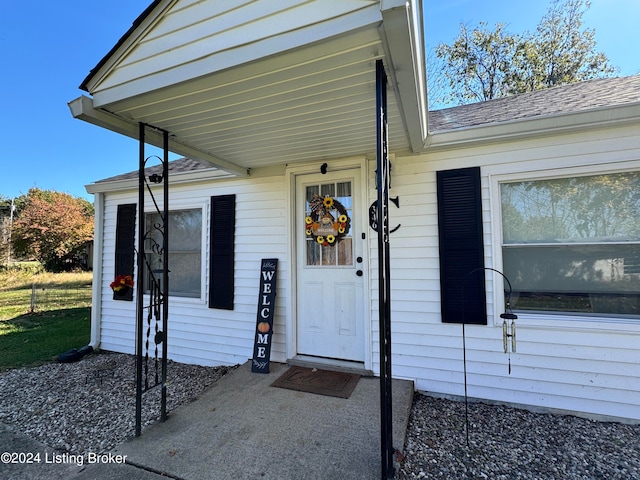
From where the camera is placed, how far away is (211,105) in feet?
6.60

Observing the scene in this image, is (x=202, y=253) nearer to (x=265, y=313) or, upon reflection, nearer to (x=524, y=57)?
(x=265, y=313)

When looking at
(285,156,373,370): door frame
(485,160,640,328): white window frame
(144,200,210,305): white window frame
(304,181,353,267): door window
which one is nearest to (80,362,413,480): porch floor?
(285,156,373,370): door frame

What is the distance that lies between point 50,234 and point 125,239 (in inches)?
602

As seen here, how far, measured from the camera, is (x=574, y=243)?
99.1 inches

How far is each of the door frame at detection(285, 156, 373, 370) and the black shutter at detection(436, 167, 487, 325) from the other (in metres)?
0.72

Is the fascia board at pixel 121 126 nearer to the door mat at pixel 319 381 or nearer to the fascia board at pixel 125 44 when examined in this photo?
the fascia board at pixel 125 44

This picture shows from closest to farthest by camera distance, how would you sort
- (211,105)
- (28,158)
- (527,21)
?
(211,105)
(527,21)
(28,158)

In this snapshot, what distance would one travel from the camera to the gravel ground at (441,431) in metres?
1.87

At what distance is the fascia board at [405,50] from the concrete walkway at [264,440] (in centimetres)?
220

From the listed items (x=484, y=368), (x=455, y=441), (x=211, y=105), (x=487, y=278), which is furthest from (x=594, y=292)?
(x=211, y=105)

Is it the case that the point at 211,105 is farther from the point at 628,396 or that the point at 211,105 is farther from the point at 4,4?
the point at 4,4

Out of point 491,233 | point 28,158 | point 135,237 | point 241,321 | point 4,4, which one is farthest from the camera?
point 28,158

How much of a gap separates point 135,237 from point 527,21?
1289 cm

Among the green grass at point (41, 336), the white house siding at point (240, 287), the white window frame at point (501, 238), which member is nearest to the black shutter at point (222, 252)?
the white house siding at point (240, 287)
